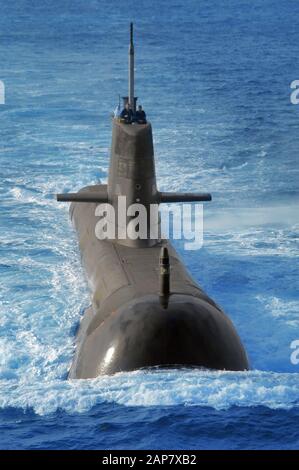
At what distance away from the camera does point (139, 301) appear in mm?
17953

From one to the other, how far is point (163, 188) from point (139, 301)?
16058mm

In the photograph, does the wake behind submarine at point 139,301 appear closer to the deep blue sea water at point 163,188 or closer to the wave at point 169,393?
the wave at point 169,393

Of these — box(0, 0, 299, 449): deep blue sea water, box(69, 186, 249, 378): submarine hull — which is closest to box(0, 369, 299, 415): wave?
box(0, 0, 299, 449): deep blue sea water

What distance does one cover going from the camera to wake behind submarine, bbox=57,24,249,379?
55.6 ft

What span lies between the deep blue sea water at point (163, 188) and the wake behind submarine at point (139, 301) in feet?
1.49

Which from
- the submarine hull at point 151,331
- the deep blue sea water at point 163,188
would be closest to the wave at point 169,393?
the deep blue sea water at point 163,188

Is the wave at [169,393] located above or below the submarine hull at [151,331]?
below

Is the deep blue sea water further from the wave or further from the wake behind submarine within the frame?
the wake behind submarine

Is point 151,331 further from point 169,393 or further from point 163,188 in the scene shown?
point 163,188

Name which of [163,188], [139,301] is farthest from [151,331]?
[163,188]

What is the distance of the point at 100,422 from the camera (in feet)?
52.5

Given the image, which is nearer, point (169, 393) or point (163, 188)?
point (169, 393)

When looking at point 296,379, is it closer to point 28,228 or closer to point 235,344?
point 235,344

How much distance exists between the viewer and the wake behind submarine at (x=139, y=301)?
1694 centimetres
